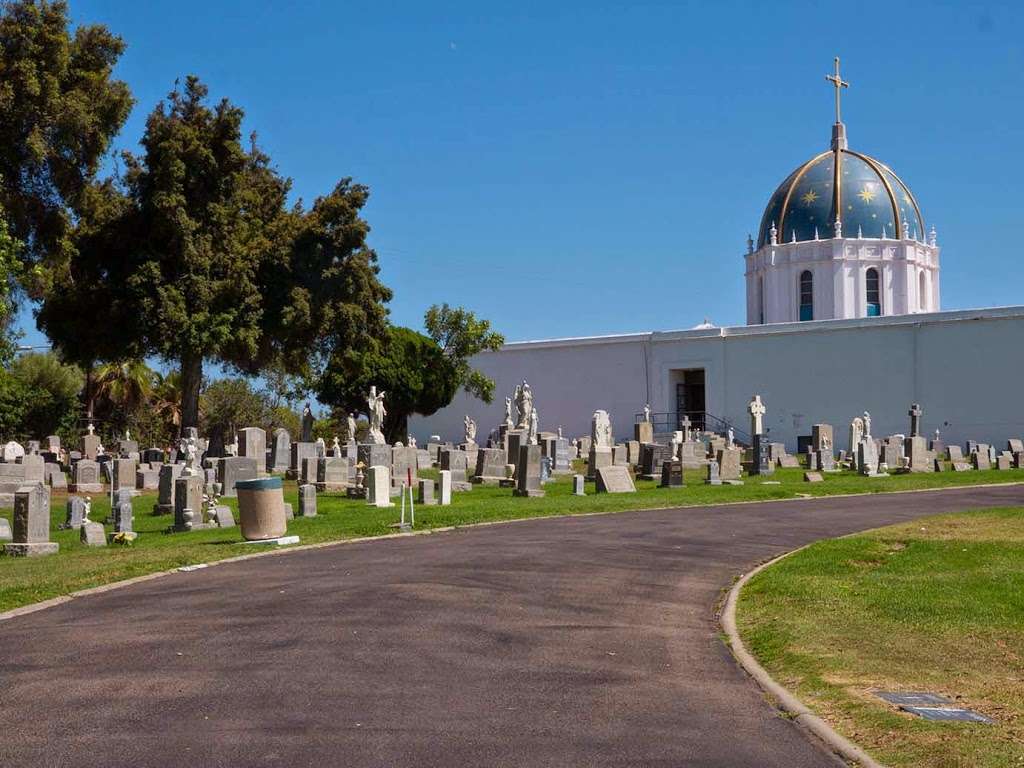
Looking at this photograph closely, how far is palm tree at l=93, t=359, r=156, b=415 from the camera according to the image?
5859 cm

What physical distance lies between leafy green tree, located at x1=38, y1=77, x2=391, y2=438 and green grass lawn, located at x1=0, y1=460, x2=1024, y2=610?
11.6 meters

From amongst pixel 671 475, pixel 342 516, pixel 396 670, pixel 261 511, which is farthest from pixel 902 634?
pixel 671 475

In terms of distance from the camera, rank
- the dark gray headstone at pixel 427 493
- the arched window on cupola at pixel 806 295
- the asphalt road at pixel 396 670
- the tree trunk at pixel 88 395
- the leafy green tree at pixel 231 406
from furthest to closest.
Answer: the arched window on cupola at pixel 806 295, the leafy green tree at pixel 231 406, the tree trunk at pixel 88 395, the dark gray headstone at pixel 427 493, the asphalt road at pixel 396 670

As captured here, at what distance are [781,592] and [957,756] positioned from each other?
6.01m

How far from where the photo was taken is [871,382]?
199 feet

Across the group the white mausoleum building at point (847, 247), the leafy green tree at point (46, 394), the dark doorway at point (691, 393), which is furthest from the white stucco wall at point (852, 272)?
the leafy green tree at point (46, 394)

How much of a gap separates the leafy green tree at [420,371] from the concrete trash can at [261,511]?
44705 millimetres

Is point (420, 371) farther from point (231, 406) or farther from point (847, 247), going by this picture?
point (847, 247)

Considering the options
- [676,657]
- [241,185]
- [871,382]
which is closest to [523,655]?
[676,657]

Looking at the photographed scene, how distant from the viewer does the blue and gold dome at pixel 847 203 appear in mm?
77250

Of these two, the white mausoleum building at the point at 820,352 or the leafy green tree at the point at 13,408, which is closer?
the leafy green tree at the point at 13,408

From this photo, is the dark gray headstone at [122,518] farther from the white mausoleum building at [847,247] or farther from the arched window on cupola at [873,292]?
the arched window on cupola at [873,292]

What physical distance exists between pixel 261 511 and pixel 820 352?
50.2 metres

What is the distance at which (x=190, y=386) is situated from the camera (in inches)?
1758
